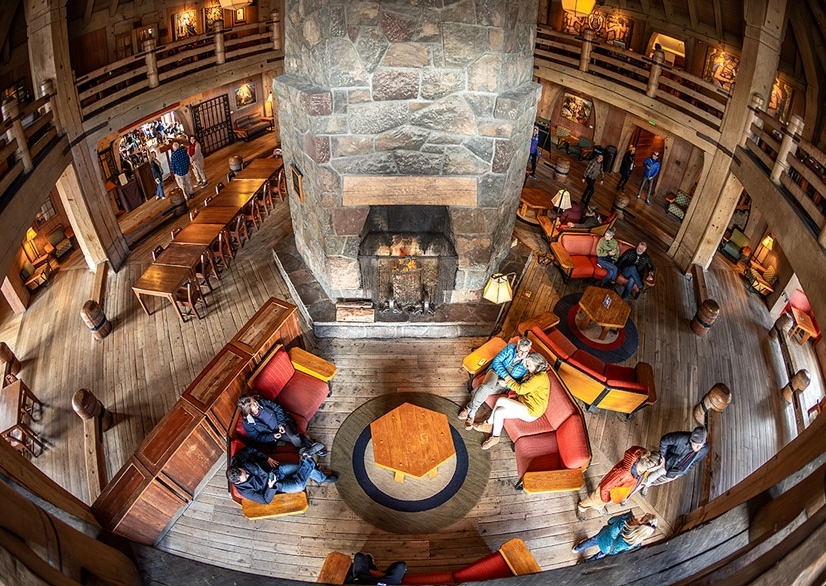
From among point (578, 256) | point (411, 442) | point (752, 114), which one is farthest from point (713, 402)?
point (752, 114)

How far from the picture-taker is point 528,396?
641 cm

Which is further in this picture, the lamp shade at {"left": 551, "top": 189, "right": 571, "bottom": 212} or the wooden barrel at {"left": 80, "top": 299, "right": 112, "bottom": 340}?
the lamp shade at {"left": 551, "top": 189, "right": 571, "bottom": 212}

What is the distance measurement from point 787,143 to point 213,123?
13.8 m

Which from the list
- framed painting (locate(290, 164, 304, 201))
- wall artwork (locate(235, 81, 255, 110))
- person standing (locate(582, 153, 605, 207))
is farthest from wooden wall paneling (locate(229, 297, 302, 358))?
wall artwork (locate(235, 81, 255, 110))

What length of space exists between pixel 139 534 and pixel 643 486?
19.9ft

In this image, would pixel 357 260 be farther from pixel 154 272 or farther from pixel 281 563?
pixel 281 563

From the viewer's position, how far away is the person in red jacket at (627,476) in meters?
5.60

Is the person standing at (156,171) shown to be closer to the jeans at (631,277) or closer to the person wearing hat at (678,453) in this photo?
the jeans at (631,277)

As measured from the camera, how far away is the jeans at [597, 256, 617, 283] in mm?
9367

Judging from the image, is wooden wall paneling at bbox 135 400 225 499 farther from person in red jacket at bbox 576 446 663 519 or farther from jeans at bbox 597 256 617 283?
jeans at bbox 597 256 617 283

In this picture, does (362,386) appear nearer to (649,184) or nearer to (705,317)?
(705,317)

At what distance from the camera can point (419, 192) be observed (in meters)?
7.62

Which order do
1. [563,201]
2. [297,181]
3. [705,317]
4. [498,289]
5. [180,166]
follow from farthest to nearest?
1. [180,166]
2. [563,201]
3. [705,317]
4. [297,181]
5. [498,289]

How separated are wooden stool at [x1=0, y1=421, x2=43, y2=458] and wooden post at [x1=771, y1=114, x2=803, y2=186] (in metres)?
11.4
